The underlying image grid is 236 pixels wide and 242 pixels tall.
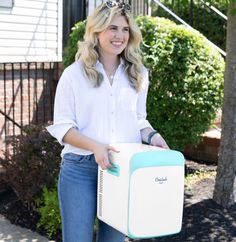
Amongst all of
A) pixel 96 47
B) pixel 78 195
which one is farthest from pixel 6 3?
pixel 78 195

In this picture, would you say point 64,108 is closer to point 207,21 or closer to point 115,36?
point 115,36

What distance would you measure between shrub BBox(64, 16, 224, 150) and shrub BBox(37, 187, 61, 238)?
189 cm

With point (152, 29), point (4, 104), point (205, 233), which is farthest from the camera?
point (4, 104)

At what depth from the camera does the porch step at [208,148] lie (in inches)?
274

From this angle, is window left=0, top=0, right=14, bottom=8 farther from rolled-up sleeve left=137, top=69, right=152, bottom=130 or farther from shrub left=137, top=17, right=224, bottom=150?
rolled-up sleeve left=137, top=69, right=152, bottom=130

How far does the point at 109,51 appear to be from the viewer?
8.69 feet

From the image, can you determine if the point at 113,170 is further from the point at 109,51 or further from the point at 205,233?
the point at 205,233

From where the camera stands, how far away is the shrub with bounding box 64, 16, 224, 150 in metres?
5.82

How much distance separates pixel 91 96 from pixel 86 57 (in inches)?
8.2

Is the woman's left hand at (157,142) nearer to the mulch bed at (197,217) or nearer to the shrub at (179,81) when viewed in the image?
the mulch bed at (197,217)

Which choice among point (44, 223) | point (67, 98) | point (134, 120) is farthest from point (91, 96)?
point (44, 223)

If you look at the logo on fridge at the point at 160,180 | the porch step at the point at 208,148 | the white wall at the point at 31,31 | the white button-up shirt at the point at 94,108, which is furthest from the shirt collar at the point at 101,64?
the porch step at the point at 208,148

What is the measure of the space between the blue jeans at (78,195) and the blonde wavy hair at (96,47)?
16.5 inches

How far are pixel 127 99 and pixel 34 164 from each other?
2.17 meters
